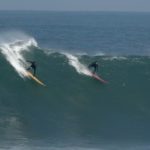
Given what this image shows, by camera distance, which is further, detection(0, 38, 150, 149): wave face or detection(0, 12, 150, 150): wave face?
detection(0, 38, 150, 149): wave face

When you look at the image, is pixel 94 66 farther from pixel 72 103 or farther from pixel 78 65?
pixel 72 103

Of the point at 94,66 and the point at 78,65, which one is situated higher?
the point at 78,65

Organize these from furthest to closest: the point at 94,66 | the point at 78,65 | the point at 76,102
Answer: the point at 78,65
the point at 94,66
the point at 76,102

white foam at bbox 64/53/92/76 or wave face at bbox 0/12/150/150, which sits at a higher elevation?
white foam at bbox 64/53/92/76

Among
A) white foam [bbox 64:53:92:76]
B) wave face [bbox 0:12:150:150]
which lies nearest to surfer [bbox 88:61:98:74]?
white foam [bbox 64:53:92:76]

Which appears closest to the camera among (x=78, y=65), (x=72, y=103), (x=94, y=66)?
(x=72, y=103)

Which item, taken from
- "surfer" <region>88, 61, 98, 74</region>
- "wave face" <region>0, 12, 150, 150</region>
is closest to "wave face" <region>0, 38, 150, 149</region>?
"wave face" <region>0, 12, 150, 150</region>

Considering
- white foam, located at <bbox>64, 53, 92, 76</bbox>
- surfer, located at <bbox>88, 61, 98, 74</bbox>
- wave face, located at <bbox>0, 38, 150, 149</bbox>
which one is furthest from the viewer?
white foam, located at <bbox>64, 53, 92, 76</bbox>

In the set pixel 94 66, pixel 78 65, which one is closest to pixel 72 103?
pixel 94 66

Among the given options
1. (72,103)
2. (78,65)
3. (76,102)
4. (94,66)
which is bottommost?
(72,103)

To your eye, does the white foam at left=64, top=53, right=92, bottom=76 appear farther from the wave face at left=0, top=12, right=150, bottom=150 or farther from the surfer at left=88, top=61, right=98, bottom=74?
the surfer at left=88, top=61, right=98, bottom=74

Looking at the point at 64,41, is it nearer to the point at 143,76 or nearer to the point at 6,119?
the point at 143,76

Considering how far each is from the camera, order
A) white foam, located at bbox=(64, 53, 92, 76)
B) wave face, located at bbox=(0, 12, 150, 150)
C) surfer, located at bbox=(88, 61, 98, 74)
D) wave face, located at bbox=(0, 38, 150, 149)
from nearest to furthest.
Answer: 1. wave face, located at bbox=(0, 12, 150, 150)
2. wave face, located at bbox=(0, 38, 150, 149)
3. surfer, located at bbox=(88, 61, 98, 74)
4. white foam, located at bbox=(64, 53, 92, 76)

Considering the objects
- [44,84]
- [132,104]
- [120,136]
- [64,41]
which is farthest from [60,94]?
[64,41]
